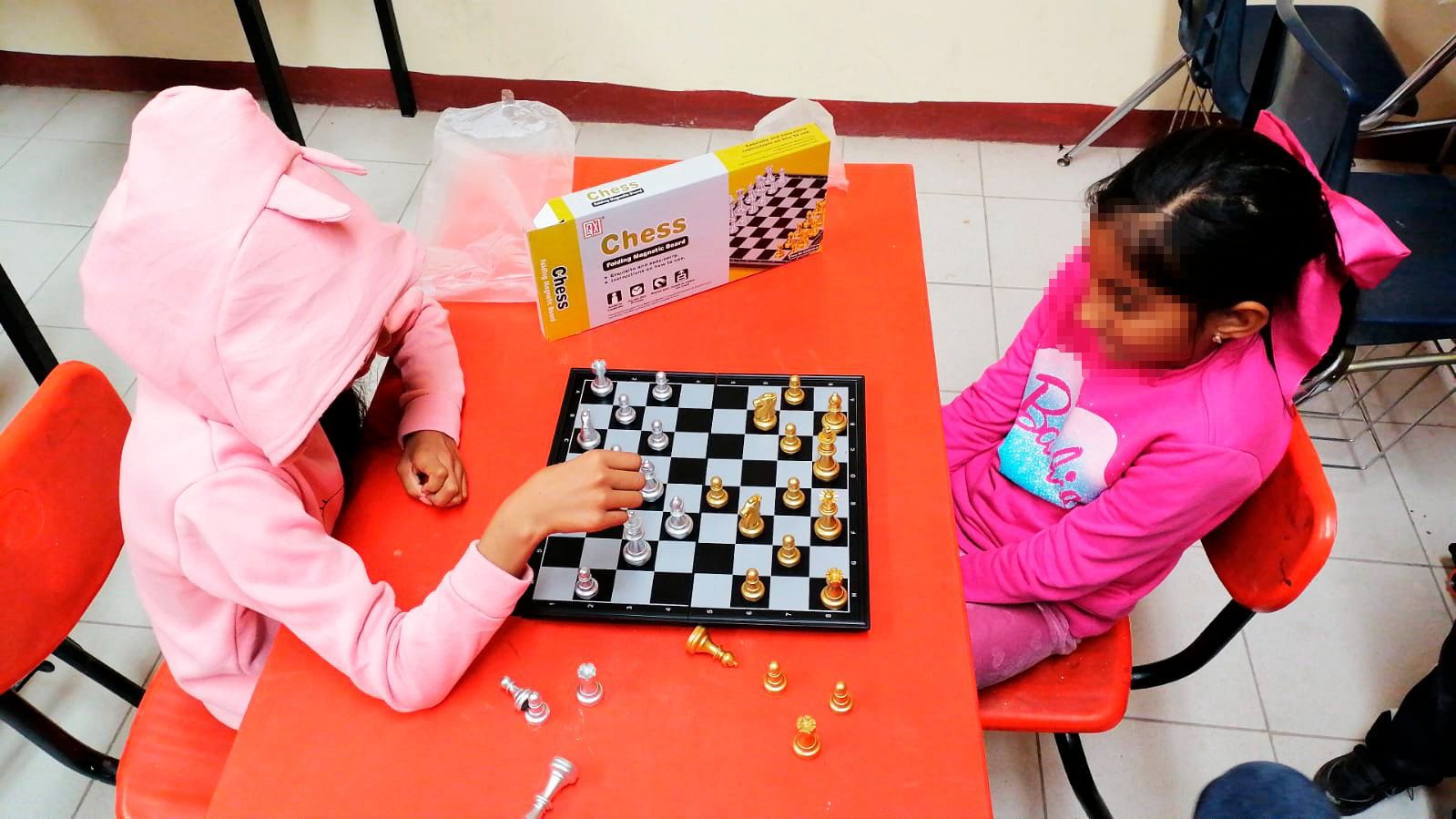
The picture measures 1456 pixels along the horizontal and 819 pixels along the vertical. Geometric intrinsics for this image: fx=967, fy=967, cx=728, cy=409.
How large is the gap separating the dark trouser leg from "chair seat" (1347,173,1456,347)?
0.60 metres

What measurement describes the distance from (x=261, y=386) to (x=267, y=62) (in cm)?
237

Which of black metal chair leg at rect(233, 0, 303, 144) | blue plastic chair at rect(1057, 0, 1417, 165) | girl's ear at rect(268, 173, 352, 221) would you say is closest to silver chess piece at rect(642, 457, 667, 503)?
girl's ear at rect(268, 173, 352, 221)

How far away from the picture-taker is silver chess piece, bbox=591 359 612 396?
135 cm

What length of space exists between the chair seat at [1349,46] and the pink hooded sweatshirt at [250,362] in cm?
215

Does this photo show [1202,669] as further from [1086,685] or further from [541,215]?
[541,215]

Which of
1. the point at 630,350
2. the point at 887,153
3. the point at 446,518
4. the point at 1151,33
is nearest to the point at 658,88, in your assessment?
the point at 887,153

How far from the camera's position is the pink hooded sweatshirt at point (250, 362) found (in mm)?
973

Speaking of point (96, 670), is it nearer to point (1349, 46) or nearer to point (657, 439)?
point (657, 439)

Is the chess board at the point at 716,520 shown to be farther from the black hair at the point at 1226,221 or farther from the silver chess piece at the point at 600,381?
the black hair at the point at 1226,221

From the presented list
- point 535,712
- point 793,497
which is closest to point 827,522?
point 793,497

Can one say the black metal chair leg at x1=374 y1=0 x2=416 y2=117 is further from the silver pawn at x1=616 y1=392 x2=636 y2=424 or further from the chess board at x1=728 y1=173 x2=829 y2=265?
the silver pawn at x1=616 y1=392 x2=636 y2=424

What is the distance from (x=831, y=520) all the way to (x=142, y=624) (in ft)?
5.46

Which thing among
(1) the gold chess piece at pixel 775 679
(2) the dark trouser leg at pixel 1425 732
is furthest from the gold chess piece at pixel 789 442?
(2) the dark trouser leg at pixel 1425 732

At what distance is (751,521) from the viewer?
117 cm
